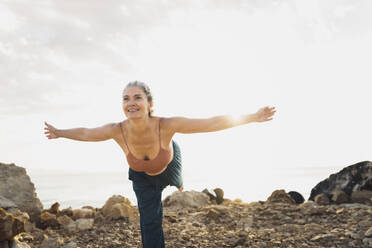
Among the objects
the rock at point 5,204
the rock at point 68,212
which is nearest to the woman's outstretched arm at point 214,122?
the rock at point 5,204

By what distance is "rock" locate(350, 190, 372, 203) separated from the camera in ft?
25.4

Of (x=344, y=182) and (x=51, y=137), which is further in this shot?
(x=344, y=182)

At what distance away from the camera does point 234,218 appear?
23.7 feet

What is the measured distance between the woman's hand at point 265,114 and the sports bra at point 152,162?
1.33 metres

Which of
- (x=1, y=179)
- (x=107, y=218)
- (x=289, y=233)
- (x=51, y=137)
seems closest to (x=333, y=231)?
(x=289, y=233)

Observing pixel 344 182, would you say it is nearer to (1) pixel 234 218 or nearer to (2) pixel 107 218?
(1) pixel 234 218

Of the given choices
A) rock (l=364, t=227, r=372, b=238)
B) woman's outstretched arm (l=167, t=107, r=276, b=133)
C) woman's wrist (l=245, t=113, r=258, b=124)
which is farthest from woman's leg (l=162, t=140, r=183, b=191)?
rock (l=364, t=227, r=372, b=238)

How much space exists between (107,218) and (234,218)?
2.53 meters

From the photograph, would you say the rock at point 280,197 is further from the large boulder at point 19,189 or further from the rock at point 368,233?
the large boulder at point 19,189

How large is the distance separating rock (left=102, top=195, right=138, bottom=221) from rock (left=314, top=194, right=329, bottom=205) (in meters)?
4.02

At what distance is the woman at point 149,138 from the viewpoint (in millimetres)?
4430

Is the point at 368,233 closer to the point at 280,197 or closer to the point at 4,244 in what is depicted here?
the point at 280,197

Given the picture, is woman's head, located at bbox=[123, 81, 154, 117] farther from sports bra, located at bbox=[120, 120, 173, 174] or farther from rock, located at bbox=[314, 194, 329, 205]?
rock, located at bbox=[314, 194, 329, 205]

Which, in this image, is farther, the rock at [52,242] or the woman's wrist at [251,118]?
the rock at [52,242]
